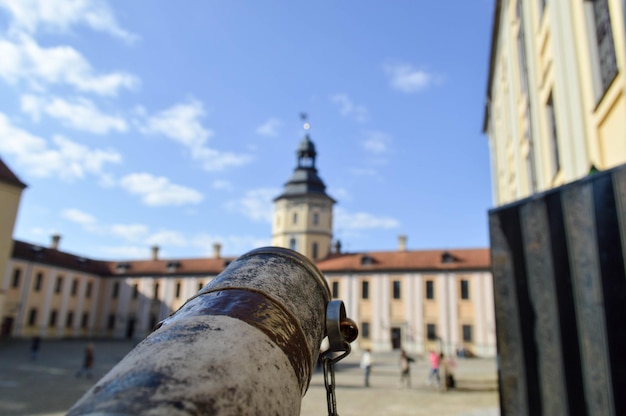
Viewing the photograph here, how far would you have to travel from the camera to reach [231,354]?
4.39 ft

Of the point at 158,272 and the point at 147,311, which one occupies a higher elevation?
the point at 158,272

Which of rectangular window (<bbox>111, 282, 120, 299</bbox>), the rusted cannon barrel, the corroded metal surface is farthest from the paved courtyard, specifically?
rectangular window (<bbox>111, 282, 120, 299</bbox>)

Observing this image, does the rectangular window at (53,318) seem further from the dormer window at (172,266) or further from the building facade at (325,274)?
the dormer window at (172,266)

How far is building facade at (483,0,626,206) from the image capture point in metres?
6.05

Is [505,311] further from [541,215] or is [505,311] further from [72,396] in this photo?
[72,396]

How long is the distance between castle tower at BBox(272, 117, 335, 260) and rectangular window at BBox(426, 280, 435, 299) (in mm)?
12542

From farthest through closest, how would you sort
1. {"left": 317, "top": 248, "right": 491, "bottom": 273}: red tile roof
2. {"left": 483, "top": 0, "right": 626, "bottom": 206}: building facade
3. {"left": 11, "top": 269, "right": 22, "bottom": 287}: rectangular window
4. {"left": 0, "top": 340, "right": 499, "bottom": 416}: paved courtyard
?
1. {"left": 317, "top": 248, "right": 491, "bottom": 273}: red tile roof
2. {"left": 11, "top": 269, "right": 22, "bottom": 287}: rectangular window
3. {"left": 0, "top": 340, "right": 499, "bottom": 416}: paved courtyard
4. {"left": 483, "top": 0, "right": 626, "bottom": 206}: building facade

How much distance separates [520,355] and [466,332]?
3711cm

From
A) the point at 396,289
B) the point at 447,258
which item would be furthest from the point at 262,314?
the point at 447,258

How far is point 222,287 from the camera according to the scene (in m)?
1.74

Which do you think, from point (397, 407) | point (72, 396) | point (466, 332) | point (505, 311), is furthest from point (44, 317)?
point (505, 311)

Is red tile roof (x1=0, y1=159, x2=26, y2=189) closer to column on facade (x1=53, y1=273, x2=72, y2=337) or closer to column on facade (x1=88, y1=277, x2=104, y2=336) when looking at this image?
column on facade (x1=53, y1=273, x2=72, y2=337)

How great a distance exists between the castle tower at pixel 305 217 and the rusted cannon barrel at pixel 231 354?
153ft

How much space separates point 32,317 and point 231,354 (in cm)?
4897
